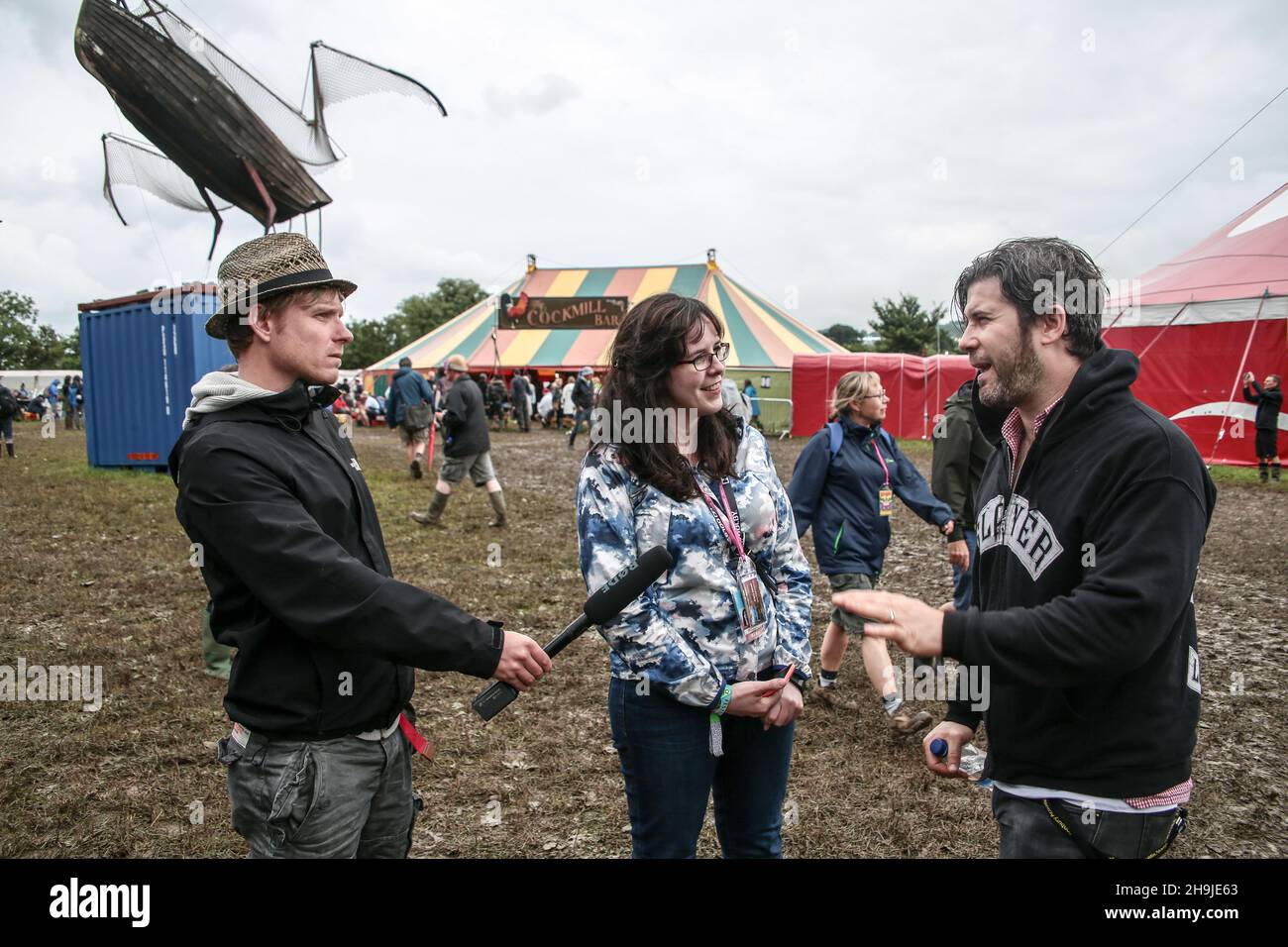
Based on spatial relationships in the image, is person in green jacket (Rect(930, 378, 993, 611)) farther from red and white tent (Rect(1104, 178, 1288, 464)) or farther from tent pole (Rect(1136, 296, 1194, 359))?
tent pole (Rect(1136, 296, 1194, 359))

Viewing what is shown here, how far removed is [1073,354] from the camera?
1871mm

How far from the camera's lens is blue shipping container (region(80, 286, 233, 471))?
524 inches

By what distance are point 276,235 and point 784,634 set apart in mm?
1747

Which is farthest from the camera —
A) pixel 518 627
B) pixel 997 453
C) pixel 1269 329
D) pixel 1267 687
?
pixel 1269 329

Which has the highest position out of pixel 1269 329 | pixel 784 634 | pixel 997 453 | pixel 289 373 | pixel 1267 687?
pixel 1269 329

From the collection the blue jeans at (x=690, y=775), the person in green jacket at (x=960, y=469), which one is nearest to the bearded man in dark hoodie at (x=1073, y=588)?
the blue jeans at (x=690, y=775)

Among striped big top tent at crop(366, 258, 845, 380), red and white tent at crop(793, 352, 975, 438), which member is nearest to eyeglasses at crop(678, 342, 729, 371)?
red and white tent at crop(793, 352, 975, 438)

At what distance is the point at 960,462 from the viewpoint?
4.79 metres

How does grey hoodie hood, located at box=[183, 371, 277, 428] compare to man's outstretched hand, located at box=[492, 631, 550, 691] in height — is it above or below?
above

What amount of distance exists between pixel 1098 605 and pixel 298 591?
1.66 m
